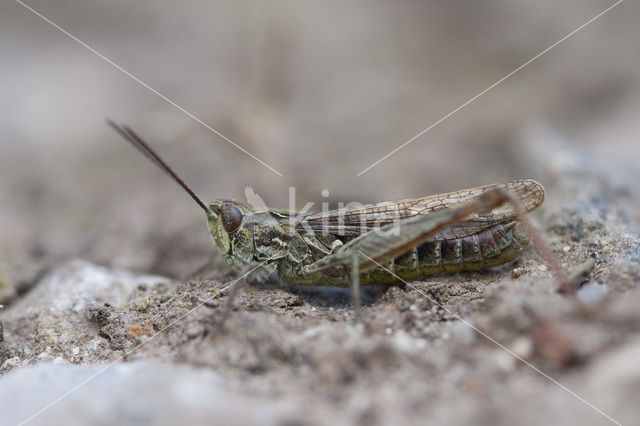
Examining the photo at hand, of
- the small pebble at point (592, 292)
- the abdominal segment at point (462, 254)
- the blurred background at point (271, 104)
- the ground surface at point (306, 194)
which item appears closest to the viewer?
the ground surface at point (306, 194)

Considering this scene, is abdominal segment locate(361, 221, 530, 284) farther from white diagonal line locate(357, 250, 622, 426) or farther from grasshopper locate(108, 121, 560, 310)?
white diagonal line locate(357, 250, 622, 426)

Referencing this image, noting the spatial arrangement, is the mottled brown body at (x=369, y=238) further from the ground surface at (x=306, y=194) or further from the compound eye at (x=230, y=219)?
the ground surface at (x=306, y=194)

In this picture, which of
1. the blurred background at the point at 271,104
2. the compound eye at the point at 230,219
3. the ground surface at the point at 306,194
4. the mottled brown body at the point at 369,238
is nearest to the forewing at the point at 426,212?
the mottled brown body at the point at 369,238

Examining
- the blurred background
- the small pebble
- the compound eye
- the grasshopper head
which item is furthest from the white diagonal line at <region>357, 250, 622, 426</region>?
the blurred background

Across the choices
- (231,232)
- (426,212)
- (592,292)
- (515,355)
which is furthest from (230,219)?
(592,292)

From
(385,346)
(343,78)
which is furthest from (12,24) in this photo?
(385,346)

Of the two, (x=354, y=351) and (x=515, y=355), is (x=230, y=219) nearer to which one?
(x=354, y=351)

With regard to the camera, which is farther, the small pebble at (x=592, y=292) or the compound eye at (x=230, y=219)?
the compound eye at (x=230, y=219)
